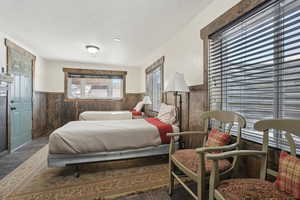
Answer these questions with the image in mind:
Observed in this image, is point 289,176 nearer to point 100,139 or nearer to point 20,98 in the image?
point 100,139

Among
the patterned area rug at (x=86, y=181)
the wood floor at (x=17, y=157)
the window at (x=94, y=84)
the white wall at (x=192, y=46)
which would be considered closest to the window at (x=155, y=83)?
the white wall at (x=192, y=46)

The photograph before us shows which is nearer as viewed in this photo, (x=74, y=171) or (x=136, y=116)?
(x=74, y=171)

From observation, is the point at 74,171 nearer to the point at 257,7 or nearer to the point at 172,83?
the point at 172,83

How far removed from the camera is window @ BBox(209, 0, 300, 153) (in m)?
1.13

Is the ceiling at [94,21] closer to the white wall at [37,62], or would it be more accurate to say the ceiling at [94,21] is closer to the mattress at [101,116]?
the white wall at [37,62]

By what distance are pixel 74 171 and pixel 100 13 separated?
246cm

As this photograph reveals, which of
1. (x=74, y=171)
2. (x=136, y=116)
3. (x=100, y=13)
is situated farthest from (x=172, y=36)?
(x=74, y=171)

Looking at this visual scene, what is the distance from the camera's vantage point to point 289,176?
887 mm

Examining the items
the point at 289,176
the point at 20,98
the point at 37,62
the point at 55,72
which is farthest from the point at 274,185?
the point at 55,72

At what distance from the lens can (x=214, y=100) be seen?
1.96m

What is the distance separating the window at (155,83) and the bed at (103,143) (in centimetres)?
155

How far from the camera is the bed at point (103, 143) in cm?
195

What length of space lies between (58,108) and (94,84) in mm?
1485

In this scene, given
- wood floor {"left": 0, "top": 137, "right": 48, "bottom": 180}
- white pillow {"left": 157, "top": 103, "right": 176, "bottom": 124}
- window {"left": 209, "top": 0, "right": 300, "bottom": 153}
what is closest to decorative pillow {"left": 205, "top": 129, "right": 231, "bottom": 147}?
window {"left": 209, "top": 0, "right": 300, "bottom": 153}
